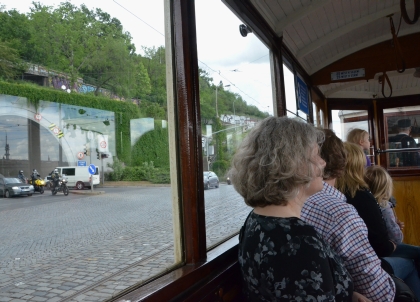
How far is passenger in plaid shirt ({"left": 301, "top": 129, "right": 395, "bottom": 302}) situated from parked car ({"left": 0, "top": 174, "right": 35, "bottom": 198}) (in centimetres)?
116

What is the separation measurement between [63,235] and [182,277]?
0.50 m

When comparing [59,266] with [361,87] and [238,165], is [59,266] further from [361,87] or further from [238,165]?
[361,87]

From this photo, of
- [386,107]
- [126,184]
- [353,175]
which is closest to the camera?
[126,184]

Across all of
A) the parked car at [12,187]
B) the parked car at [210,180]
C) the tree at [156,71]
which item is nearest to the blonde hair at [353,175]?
the parked car at [210,180]

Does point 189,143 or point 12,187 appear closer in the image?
point 12,187

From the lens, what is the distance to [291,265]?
1.24 meters

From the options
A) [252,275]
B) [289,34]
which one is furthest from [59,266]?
[289,34]

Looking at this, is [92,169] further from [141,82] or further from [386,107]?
[386,107]

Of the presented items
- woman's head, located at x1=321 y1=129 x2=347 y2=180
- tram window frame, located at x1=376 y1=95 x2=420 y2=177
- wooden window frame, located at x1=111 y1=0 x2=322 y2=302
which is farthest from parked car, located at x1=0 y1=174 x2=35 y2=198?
tram window frame, located at x1=376 y1=95 x2=420 y2=177

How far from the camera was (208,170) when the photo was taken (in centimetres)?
177

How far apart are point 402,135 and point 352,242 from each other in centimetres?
360

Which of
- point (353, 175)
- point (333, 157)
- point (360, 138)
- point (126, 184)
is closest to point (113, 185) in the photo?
point (126, 184)

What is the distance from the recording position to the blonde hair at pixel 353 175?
227cm

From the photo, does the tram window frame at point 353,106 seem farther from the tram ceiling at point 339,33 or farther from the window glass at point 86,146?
the window glass at point 86,146
